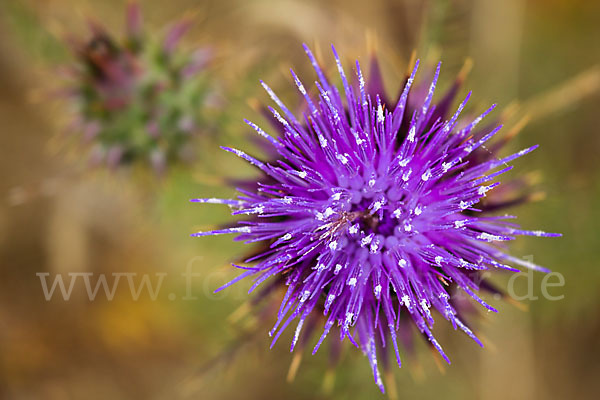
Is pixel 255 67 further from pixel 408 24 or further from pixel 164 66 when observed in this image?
pixel 408 24

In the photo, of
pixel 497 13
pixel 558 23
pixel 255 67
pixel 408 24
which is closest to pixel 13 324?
pixel 255 67

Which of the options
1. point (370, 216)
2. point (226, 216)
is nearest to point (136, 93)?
point (226, 216)

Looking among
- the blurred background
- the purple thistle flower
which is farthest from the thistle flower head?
the purple thistle flower

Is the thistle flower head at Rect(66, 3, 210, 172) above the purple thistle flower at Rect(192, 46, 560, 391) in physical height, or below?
above

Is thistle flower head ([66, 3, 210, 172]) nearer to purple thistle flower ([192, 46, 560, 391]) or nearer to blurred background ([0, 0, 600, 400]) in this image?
blurred background ([0, 0, 600, 400])

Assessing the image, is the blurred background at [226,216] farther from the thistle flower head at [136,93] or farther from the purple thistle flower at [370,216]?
the purple thistle flower at [370,216]

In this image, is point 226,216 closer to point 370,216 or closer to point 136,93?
point 136,93

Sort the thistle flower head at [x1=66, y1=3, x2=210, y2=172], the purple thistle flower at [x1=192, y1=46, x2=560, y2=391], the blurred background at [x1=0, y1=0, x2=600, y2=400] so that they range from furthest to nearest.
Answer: the blurred background at [x1=0, y1=0, x2=600, y2=400] < the thistle flower head at [x1=66, y1=3, x2=210, y2=172] < the purple thistle flower at [x1=192, y1=46, x2=560, y2=391]
